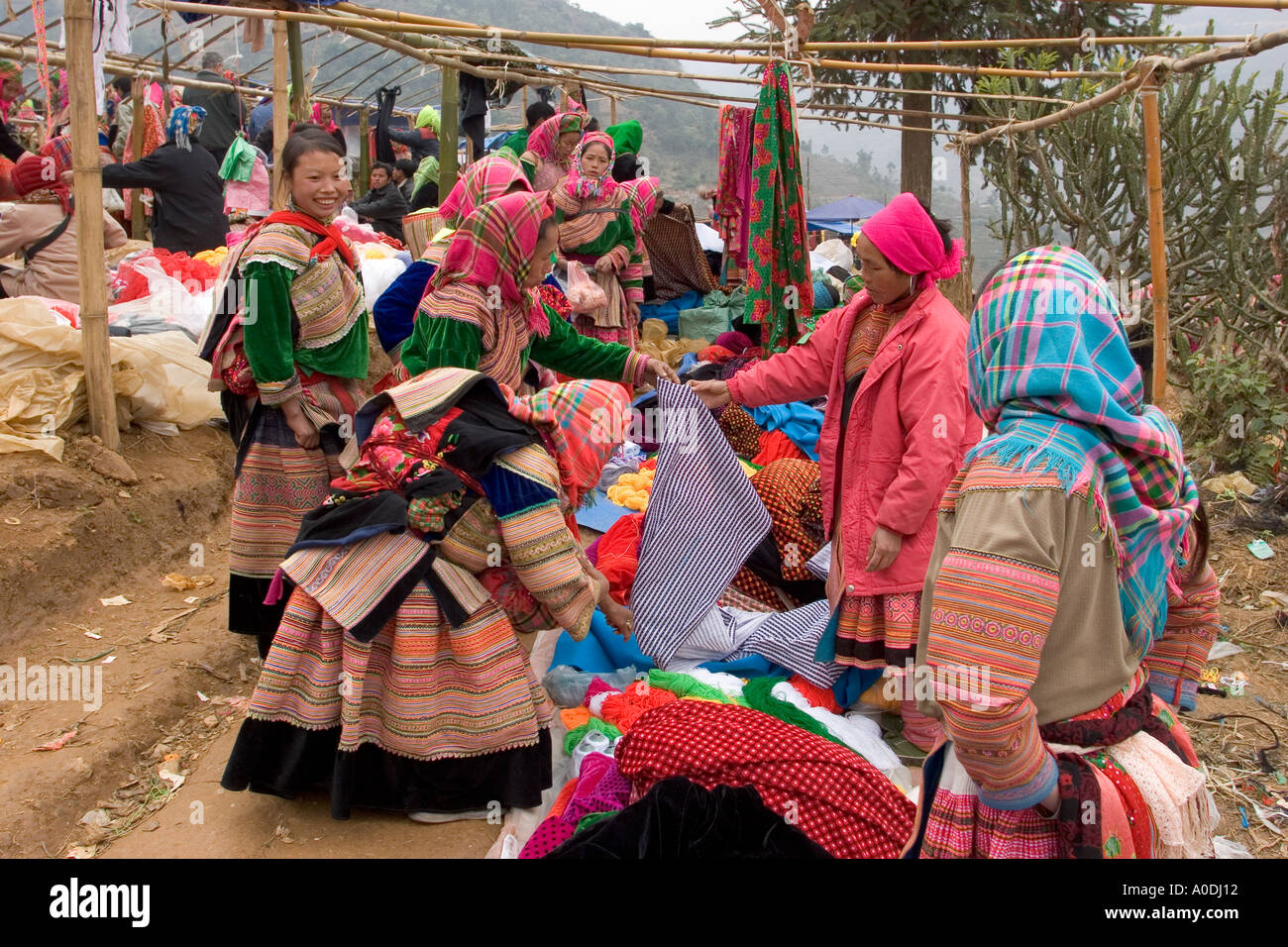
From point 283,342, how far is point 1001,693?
2852 mm

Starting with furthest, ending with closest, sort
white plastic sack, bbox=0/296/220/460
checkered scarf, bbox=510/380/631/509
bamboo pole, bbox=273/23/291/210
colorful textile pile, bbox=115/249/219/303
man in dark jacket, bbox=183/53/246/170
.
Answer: man in dark jacket, bbox=183/53/246/170 < colorful textile pile, bbox=115/249/219/303 < bamboo pole, bbox=273/23/291/210 < white plastic sack, bbox=0/296/220/460 < checkered scarf, bbox=510/380/631/509

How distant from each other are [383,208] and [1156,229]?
771 centimetres

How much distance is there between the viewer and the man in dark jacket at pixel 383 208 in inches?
399

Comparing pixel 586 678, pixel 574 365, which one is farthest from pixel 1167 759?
pixel 574 365

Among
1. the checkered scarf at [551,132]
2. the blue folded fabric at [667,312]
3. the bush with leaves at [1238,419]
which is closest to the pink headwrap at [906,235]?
the bush with leaves at [1238,419]

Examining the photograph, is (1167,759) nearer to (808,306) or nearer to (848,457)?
(848,457)

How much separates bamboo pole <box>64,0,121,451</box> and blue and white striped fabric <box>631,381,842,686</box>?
2.95 meters

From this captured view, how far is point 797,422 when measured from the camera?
6309 millimetres

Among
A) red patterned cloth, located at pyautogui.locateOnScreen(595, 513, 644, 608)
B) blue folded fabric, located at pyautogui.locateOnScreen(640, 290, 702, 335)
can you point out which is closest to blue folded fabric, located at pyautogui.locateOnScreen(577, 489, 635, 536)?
red patterned cloth, located at pyautogui.locateOnScreen(595, 513, 644, 608)

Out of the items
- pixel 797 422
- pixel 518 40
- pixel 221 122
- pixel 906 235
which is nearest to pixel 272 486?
pixel 906 235

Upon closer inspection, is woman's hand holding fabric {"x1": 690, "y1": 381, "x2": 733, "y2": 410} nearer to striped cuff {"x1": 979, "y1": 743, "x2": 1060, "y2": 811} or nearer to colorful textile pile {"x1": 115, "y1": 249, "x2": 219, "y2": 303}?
striped cuff {"x1": 979, "y1": 743, "x2": 1060, "y2": 811}

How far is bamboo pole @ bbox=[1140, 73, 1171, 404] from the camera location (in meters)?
4.26

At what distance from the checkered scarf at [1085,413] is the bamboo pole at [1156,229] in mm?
2753

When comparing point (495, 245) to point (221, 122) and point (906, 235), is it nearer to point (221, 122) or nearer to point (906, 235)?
point (906, 235)
